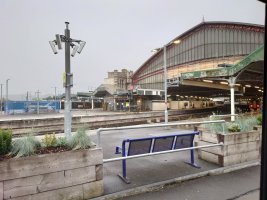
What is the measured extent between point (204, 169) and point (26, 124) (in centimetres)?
1901

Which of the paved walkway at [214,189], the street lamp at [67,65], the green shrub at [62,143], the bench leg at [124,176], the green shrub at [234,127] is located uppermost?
the street lamp at [67,65]

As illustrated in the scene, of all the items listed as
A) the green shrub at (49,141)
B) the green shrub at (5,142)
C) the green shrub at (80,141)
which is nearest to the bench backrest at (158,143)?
the green shrub at (80,141)

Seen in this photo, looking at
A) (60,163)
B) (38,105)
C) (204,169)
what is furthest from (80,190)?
(38,105)

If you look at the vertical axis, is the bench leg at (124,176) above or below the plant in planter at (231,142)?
below

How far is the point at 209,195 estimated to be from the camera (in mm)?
5359

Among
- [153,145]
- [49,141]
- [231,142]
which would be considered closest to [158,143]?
[153,145]

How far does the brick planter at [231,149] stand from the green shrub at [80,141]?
415 centimetres

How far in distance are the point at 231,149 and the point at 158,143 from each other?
98.1 inches

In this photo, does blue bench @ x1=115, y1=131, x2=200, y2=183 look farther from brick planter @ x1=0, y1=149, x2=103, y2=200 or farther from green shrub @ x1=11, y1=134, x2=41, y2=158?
green shrub @ x1=11, y1=134, x2=41, y2=158

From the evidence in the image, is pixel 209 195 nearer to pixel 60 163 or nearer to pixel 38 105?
pixel 60 163

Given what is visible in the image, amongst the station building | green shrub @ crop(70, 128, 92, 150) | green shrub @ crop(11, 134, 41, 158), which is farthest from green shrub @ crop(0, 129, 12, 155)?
the station building

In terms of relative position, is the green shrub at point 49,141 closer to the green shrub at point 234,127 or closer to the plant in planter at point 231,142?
the plant in planter at point 231,142

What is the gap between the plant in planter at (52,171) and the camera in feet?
14.6

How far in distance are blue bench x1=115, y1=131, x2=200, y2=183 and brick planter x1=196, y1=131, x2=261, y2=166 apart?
726 millimetres
